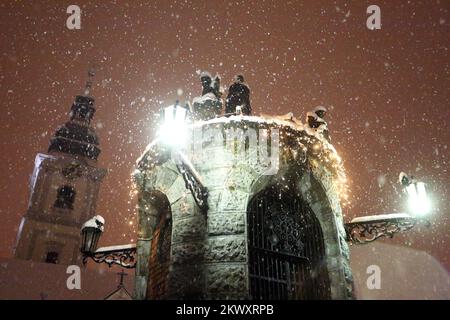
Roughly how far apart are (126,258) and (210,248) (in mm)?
3146

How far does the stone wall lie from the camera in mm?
6188

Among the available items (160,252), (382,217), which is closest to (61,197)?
(160,252)

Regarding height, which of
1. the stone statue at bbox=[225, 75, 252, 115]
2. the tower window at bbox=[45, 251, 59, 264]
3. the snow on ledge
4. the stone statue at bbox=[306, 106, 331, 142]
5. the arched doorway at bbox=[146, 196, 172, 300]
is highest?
the stone statue at bbox=[225, 75, 252, 115]

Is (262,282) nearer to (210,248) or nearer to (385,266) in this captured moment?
(210,248)

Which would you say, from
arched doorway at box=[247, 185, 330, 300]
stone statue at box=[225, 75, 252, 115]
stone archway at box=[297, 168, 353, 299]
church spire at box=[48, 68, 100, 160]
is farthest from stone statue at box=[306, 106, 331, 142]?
church spire at box=[48, 68, 100, 160]

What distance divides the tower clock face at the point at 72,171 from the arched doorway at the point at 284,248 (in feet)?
110

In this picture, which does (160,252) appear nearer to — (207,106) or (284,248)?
(284,248)

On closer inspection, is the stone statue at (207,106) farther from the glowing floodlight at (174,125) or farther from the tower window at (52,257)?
the tower window at (52,257)

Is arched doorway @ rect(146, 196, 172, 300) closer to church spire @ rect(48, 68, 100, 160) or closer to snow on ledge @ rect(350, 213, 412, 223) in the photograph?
snow on ledge @ rect(350, 213, 412, 223)

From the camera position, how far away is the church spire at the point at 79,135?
39.7 m

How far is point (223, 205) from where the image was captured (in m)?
6.67
